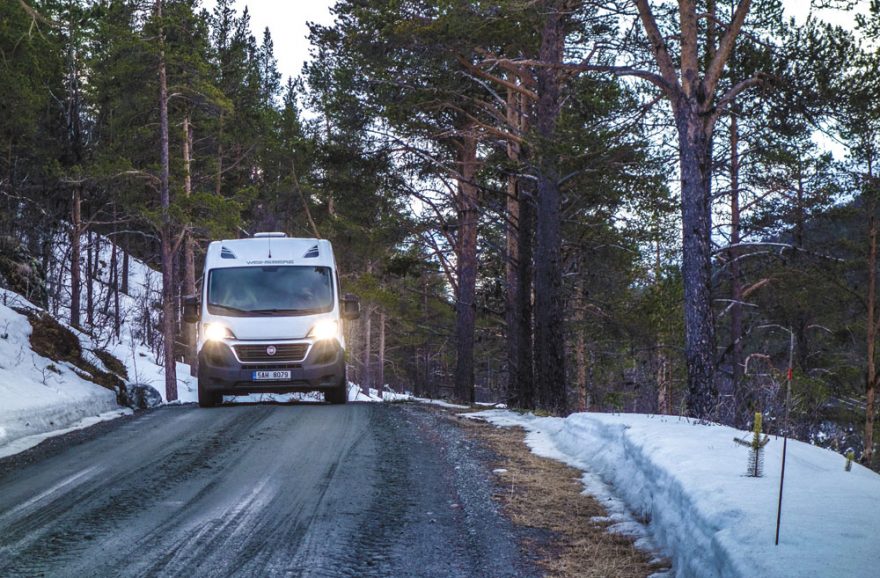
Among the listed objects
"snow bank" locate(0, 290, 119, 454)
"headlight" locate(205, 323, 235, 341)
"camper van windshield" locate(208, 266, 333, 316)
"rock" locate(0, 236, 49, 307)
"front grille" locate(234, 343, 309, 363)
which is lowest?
"snow bank" locate(0, 290, 119, 454)

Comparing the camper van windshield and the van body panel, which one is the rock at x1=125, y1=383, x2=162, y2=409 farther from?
the camper van windshield

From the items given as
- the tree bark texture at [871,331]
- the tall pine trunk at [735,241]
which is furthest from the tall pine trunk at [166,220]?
the tree bark texture at [871,331]

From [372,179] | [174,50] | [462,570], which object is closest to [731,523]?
[462,570]

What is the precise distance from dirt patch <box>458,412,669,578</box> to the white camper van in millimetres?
5113

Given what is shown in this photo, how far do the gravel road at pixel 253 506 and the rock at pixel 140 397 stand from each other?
4530mm

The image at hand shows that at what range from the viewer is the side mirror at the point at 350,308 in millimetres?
13352

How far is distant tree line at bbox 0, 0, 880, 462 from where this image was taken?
1169 cm

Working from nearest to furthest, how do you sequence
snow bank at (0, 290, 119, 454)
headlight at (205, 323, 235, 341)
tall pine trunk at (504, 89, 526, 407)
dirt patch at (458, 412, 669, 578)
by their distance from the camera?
dirt patch at (458, 412, 669, 578), snow bank at (0, 290, 119, 454), headlight at (205, 323, 235, 341), tall pine trunk at (504, 89, 526, 407)

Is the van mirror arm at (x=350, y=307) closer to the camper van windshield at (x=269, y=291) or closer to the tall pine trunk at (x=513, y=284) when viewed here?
the camper van windshield at (x=269, y=291)

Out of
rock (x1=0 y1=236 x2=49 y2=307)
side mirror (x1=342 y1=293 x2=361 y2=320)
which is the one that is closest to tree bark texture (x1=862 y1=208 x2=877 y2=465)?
side mirror (x1=342 y1=293 x2=361 y2=320)

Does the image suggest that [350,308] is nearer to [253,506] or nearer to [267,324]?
[267,324]

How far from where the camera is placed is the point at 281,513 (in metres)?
5.55

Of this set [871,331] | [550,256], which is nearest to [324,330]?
[550,256]

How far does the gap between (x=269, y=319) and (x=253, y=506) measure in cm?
742
